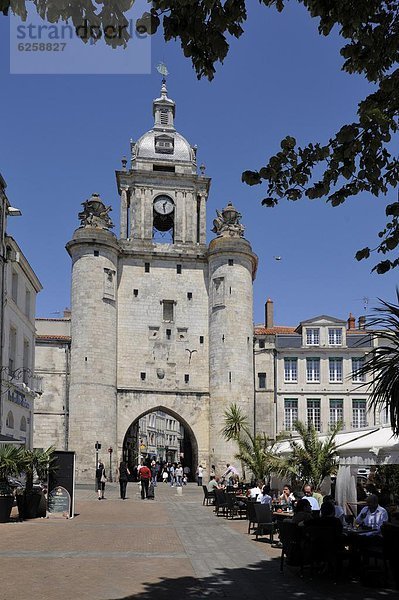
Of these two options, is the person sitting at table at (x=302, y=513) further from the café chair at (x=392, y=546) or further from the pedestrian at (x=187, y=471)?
the pedestrian at (x=187, y=471)

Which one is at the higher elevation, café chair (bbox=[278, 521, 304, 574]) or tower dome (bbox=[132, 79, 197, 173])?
tower dome (bbox=[132, 79, 197, 173])

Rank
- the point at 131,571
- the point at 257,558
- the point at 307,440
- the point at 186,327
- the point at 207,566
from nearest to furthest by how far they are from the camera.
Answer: the point at 131,571 → the point at 207,566 → the point at 257,558 → the point at 307,440 → the point at 186,327

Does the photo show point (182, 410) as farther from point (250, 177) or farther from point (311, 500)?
point (250, 177)

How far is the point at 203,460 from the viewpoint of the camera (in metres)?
48.8

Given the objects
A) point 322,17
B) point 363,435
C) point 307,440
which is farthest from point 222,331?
point 322,17

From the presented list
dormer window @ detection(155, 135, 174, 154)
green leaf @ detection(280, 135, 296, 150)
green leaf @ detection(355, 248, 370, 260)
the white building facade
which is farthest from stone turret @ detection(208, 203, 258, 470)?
green leaf @ detection(280, 135, 296, 150)

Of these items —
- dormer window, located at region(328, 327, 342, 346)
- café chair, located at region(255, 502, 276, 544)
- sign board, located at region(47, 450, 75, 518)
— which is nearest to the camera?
café chair, located at region(255, 502, 276, 544)

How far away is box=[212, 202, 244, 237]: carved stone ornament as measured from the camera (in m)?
51.6

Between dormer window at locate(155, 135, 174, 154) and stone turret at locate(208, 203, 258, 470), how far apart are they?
326 inches

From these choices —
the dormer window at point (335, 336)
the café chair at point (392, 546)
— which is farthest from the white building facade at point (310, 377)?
the café chair at point (392, 546)

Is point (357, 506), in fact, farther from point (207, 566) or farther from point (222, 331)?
point (222, 331)

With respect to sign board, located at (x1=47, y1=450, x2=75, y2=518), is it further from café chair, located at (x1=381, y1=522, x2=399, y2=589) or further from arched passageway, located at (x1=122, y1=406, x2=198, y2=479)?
arched passageway, located at (x1=122, y1=406, x2=198, y2=479)

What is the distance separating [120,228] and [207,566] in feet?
143

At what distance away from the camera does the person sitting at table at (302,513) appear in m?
11.7
